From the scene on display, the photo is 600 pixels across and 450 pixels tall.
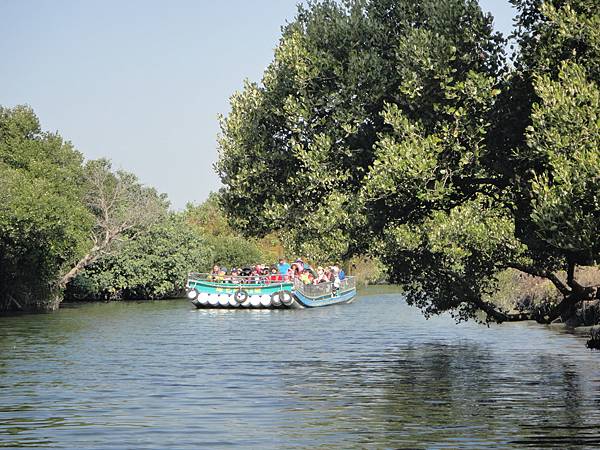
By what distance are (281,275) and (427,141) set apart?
55726mm

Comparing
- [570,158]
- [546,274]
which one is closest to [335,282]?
[546,274]

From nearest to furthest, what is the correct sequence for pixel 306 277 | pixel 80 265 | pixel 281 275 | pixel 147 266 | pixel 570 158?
pixel 570 158 < pixel 80 265 < pixel 281 275 < pixel 306 277 < pixel 147 266

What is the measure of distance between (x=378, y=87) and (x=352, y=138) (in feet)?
6.12

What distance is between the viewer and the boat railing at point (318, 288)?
78.7 m

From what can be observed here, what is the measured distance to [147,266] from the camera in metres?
88.2

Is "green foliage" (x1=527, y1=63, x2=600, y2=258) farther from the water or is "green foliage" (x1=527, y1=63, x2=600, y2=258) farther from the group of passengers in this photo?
the group of passengers

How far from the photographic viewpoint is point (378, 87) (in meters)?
28.0

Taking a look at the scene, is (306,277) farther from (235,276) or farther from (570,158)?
(570,158)

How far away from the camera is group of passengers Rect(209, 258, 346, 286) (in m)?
79.2

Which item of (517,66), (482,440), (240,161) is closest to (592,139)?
(517,66)

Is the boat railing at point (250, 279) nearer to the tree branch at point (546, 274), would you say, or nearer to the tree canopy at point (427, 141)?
the tree canopy at point (427, 141)

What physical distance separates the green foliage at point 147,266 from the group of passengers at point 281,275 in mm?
5829

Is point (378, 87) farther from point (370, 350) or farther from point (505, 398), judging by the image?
point (370, 350)

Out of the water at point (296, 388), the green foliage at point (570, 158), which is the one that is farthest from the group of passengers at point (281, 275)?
the green foliage at point (570, 158)
